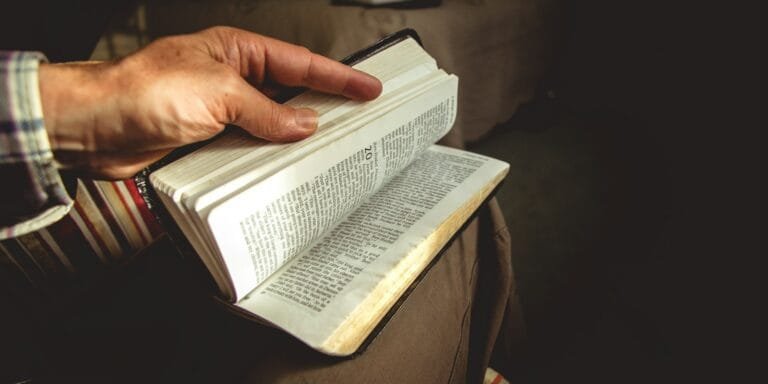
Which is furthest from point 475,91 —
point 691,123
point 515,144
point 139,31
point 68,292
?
point 139,31

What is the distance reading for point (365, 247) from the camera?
1.34 ft

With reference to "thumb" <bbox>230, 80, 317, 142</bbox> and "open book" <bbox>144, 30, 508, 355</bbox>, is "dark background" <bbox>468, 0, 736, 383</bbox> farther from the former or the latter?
"thumb" <bbox>230, 80, 317, 142</bbox>

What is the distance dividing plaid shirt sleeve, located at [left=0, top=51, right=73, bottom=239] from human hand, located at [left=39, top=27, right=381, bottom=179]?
0.04 ft

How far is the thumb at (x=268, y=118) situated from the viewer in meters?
0.36

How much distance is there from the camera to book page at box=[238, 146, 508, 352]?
0.34 m

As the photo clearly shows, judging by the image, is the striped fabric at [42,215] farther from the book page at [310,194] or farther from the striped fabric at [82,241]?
the book page at [310,194]

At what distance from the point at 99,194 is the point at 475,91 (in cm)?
95

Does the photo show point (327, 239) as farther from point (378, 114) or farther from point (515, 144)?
point (515, 144)

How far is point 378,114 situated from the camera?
1.37ft

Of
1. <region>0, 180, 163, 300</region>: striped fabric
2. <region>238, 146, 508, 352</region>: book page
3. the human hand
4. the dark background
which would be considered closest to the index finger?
the human hand

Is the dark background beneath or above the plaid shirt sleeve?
beneath

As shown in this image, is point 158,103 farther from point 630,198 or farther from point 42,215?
point 630,198

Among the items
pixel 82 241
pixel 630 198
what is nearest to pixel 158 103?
pixel 82 241

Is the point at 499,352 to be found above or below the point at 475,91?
below
